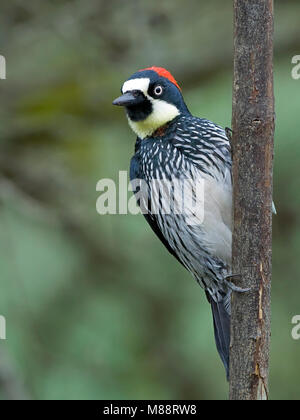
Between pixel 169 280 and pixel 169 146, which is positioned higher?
pixel 169 146

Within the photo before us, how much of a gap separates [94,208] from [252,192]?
263 centimetres

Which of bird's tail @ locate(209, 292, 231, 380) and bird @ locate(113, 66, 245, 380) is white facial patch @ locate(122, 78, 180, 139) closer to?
bird @ locate(113, 66, 245, 380)

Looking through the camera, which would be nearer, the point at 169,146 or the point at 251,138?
the point at 251,138

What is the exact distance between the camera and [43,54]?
5645 millimetres

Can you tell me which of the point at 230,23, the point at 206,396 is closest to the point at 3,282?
the point at 206,396

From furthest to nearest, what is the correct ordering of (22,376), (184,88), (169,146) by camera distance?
(184,88) < (22,376) < (169,146)

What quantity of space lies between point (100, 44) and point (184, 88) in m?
0.68

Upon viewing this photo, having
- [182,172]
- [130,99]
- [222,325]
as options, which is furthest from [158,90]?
[222,325]

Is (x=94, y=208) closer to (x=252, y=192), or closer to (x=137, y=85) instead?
(x=137, y=85)

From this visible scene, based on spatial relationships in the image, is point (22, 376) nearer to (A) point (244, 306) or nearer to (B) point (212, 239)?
(B) point (212, 239)

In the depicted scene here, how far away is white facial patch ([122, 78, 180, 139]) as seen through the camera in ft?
13.0

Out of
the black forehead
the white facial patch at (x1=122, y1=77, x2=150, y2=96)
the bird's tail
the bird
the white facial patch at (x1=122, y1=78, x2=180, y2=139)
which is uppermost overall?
the black forehead

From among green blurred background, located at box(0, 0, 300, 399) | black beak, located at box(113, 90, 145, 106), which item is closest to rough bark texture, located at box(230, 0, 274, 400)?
black beak, located at box(113, 90, 145, 106)

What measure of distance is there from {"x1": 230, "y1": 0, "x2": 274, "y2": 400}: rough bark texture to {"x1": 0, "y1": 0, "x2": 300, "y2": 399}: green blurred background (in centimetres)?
198
